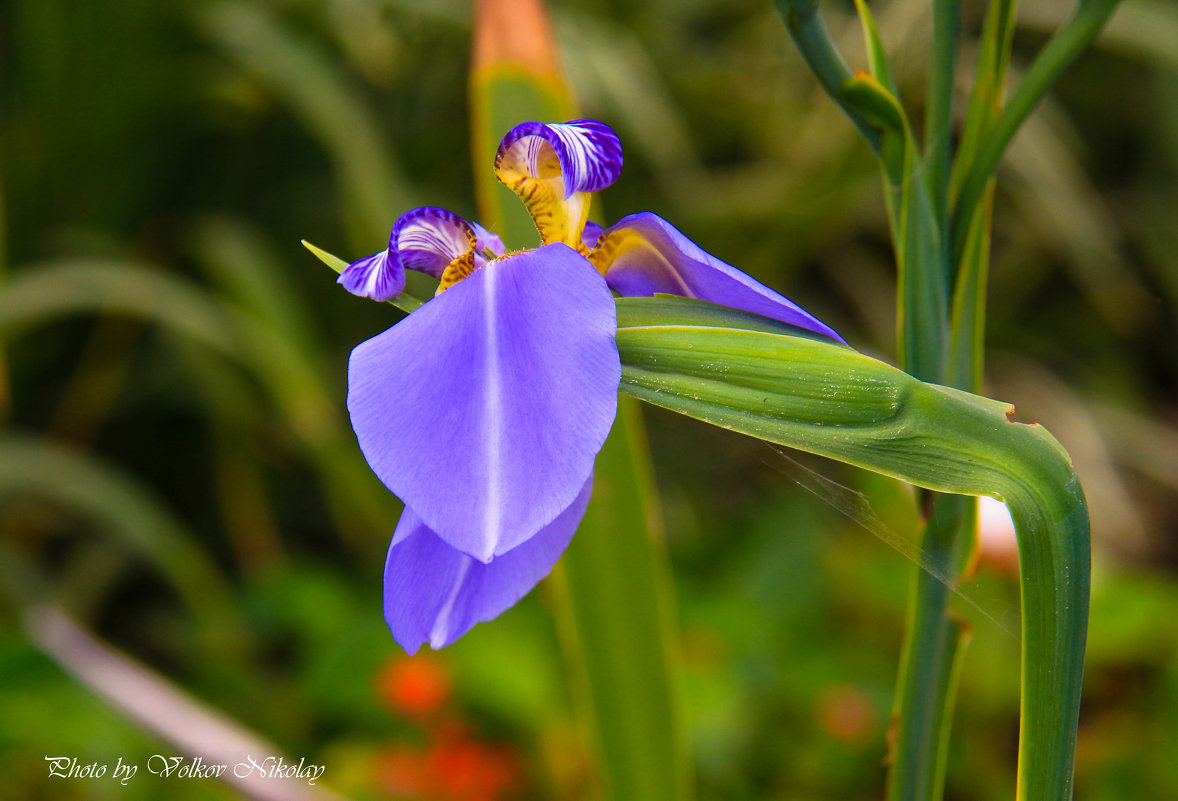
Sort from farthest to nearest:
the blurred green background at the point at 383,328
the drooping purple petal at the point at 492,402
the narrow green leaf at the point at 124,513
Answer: the narrow green leaf at the point at 124,513
the blurred green background at the point at 383,328
the drooping purple petal at the point at 492,402

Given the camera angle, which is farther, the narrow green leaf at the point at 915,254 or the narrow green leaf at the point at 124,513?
the narrow green leaf at the point at 124,513

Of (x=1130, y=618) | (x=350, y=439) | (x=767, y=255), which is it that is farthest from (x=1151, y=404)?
(x=350, y=439)

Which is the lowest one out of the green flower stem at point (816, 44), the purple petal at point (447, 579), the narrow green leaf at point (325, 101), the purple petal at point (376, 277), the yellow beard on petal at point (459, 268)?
the purple petal at point (447, 579)

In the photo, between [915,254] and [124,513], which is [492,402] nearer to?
[915,254]

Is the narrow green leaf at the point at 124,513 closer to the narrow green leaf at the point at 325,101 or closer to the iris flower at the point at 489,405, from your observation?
the narrow green leaf at the point at 325,101

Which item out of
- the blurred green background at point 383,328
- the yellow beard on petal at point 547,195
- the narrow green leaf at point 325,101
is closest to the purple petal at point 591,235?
the yellow beard on petal at point 547,195

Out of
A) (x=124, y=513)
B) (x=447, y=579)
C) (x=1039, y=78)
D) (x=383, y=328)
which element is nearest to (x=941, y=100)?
(x=1039, y=78)

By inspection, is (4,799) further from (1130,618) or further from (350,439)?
(1130,618)
